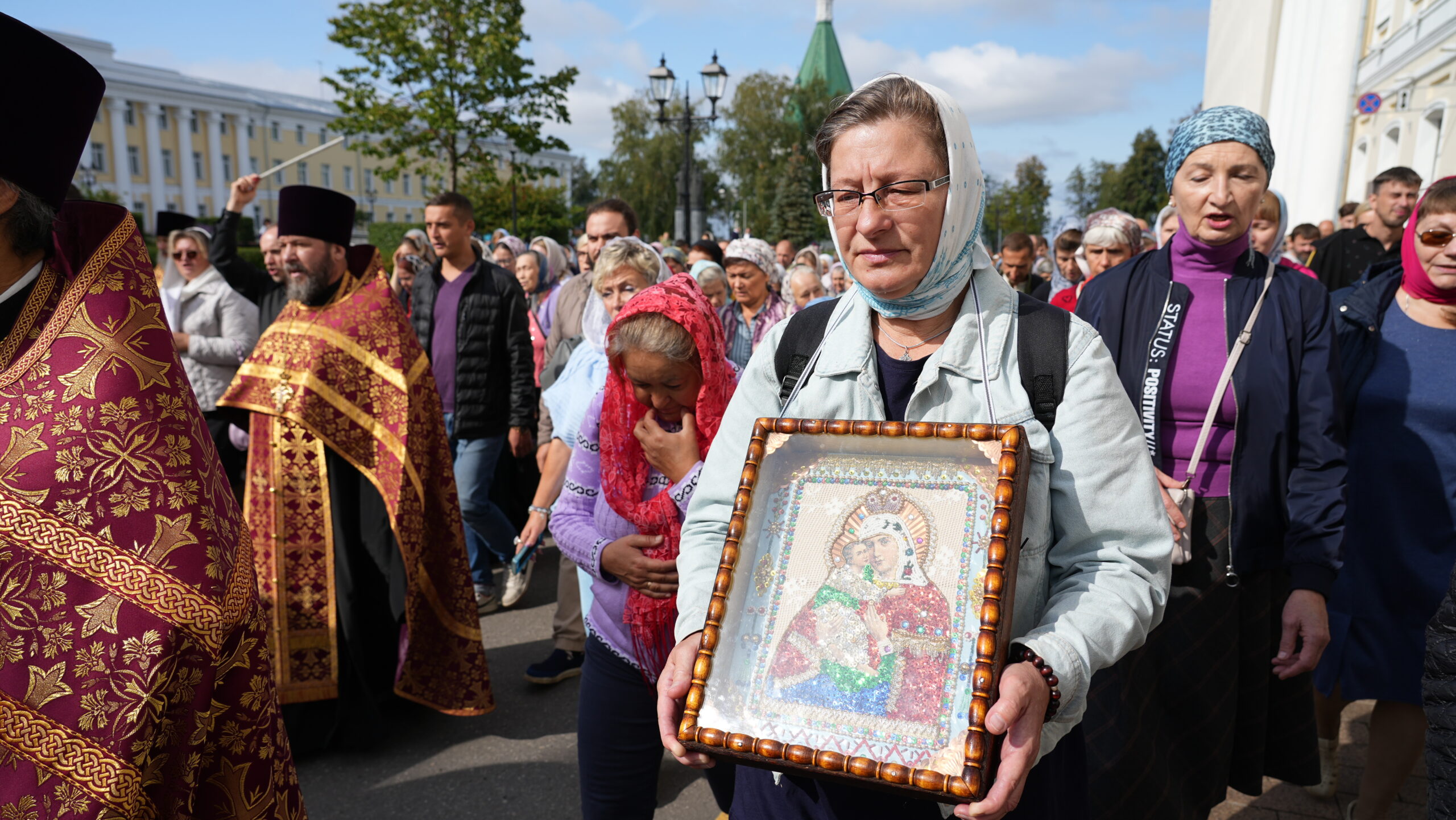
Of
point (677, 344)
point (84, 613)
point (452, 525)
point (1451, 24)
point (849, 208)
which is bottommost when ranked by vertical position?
point (452, 525)

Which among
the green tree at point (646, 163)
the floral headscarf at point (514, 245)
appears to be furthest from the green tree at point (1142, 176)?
the floral headscarf at point (514, 245)

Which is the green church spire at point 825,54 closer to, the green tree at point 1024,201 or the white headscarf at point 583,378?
the green tree at point 1024,201

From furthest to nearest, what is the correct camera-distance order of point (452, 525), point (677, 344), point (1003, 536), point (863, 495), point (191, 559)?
point (452, 525), point (677, 344), point (191, 559), point (863, 495), point (1003, 536)

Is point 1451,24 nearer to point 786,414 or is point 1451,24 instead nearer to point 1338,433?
point 1338,433

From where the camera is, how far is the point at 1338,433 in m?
2.62

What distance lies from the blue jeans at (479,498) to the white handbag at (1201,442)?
13.9 ft

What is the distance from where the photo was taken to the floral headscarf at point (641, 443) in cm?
254

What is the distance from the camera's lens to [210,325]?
557 cm

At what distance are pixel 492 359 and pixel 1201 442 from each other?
4.29 metres

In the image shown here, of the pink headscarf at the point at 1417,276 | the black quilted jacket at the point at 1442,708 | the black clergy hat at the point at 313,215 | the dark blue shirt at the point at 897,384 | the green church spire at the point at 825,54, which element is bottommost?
the black quilted jacket at the point at 1442,708

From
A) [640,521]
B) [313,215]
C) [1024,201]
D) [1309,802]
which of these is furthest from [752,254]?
[1024,201]

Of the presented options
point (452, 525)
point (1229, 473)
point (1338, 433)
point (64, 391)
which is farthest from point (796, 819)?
point (452, 525)

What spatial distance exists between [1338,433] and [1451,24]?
13.1 metres

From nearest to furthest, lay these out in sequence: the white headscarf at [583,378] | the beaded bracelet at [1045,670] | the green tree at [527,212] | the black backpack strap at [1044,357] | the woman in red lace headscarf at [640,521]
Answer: the beaded bracelet at [1045,670] < the black backpack strap at [1044,357] < the woman in red lace headscarf at [640,521] < the white headscarf at [583,378] < the green tree at [527,212]
